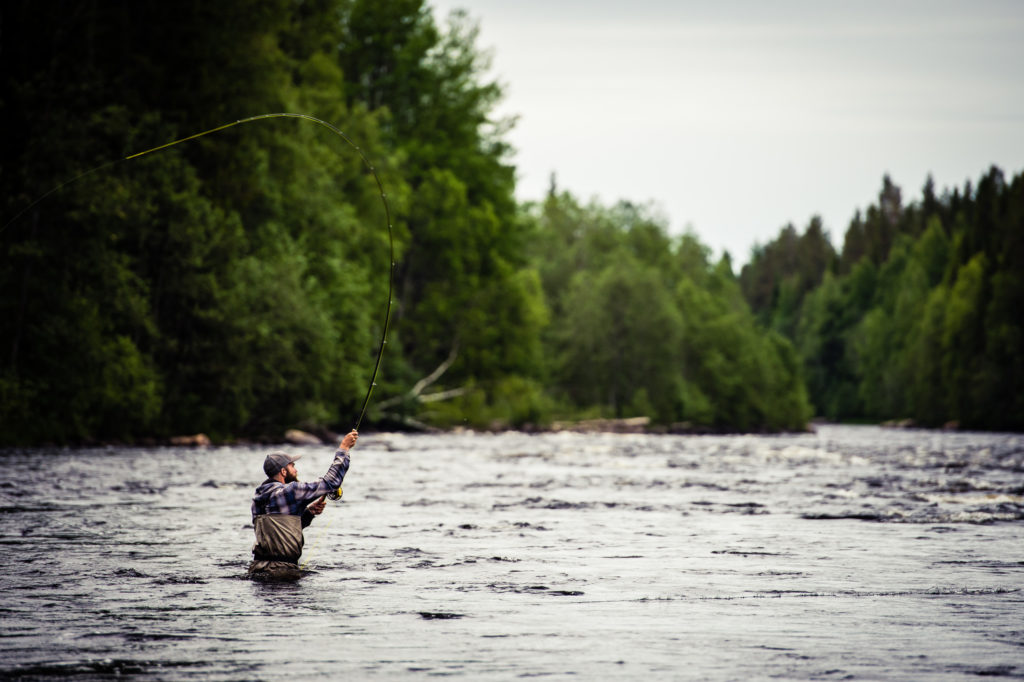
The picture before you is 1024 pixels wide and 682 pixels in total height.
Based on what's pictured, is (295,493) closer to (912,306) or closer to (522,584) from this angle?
(522,584)

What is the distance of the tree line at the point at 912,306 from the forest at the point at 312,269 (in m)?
0.44

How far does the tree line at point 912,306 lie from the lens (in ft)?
291

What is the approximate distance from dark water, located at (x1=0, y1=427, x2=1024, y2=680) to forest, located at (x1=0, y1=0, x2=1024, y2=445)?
570 cm

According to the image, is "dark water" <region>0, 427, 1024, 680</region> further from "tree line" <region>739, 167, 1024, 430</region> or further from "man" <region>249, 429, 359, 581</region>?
"tree line" <region>739, 167, 1024, 430</region>

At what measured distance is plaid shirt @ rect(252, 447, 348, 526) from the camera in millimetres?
10461

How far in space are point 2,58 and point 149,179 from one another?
492 cm

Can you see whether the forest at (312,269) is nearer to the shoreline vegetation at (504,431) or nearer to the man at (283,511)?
the shoreline vegetation at (504,431)

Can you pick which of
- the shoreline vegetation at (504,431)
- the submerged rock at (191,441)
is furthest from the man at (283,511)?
the submerged rock at (191,441)

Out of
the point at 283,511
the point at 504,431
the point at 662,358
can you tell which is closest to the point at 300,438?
the point at 504,431

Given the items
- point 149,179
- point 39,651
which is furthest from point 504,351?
point 39,651

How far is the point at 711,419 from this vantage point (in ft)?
255

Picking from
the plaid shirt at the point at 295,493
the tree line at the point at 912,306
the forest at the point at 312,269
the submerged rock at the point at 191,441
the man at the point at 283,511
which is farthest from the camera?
the tree line at the point at 912,306

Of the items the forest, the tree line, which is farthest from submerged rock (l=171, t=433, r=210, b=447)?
the tree line

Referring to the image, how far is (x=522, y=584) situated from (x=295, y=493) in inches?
83.8
